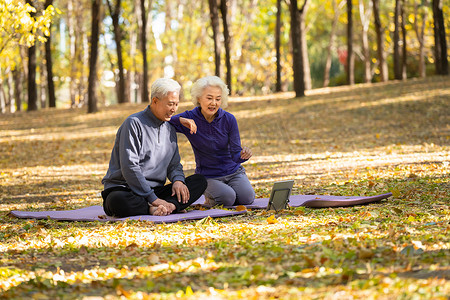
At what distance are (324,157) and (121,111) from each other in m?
10.9

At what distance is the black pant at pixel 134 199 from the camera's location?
5992mm

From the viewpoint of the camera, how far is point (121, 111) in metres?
21.4

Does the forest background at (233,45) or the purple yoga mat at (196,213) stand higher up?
the forest background at (233,45)

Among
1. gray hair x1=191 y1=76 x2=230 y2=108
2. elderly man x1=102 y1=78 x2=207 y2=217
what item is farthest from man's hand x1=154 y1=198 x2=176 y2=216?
gray hair x1=191 y1=76 x2=230 y2=108

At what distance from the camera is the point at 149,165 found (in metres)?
6.14

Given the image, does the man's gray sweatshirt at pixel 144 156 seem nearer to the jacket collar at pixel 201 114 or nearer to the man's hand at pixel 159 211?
the man's hand at pixel 159 211

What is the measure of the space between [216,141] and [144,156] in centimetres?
92

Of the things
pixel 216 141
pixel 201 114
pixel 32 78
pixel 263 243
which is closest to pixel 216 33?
pixel 32 78

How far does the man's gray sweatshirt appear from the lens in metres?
5.92

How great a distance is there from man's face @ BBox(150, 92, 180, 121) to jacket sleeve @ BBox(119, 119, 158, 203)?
24 centimetres

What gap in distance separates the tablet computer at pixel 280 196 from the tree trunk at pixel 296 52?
48.0 feet

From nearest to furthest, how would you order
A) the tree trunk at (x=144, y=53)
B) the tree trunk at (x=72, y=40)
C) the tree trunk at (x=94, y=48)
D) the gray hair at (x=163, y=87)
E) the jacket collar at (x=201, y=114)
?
1. the gray hair at (x=163, y=87)
2. the jacket collar at (x=201, y=114)
3. the tree trunk at (x=94, y=48)
4. the tree trunk at (x=144, y=53)
5. the tree trunk at (x=72, y=40)

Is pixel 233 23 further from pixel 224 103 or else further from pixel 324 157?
pixel 224 103

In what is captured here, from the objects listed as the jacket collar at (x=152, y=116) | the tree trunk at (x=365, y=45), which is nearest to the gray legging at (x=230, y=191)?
the jacket collar at (x=152, y=116)
